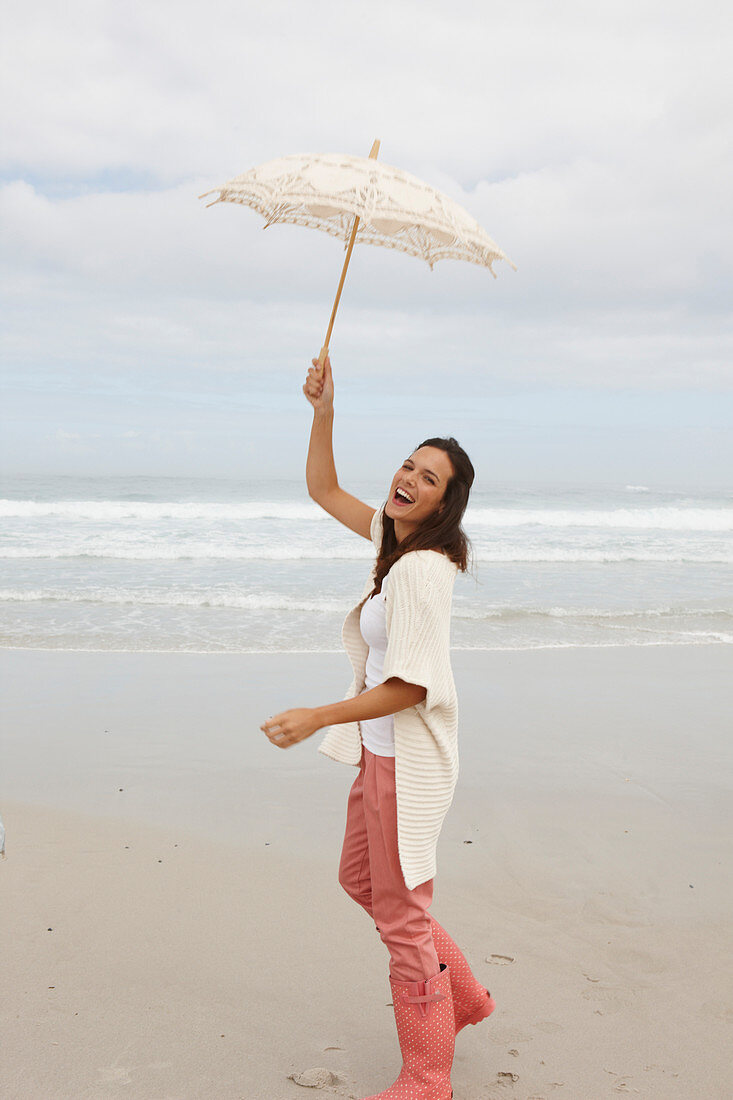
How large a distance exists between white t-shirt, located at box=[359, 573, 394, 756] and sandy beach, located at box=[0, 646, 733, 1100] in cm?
112

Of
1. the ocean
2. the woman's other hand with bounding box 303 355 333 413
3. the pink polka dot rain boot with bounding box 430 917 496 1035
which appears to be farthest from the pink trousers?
the ocean

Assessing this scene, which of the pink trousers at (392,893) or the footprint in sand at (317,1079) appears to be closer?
the pink trousers at (392,893)

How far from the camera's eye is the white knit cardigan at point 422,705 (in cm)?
224

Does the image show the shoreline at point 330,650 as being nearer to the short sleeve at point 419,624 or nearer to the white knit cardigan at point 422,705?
the white knit cardigan at point 422,705

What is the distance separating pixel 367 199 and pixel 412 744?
5.42 ft

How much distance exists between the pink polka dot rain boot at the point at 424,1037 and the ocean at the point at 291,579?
11.6ft

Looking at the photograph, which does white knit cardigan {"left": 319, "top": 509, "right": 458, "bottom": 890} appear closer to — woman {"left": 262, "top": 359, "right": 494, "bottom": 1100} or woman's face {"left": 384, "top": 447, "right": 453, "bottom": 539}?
woman {"left": 262, "top": 359, "right": 494, "bottom": 1100}

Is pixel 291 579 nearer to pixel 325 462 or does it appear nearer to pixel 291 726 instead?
pixel 325 462

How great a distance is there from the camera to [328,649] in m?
8.93

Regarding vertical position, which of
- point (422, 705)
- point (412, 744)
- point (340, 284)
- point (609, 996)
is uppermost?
point (340, 284)

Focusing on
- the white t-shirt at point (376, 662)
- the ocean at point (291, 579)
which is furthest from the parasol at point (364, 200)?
the ocean at point (291, 579)

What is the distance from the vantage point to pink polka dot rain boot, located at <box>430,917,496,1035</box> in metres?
2.58

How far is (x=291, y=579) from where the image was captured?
13.8 metres

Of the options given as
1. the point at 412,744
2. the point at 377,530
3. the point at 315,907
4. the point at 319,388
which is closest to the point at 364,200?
the point at 319,388
